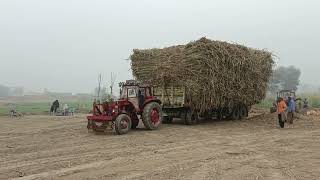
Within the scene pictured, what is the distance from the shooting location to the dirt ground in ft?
34.0

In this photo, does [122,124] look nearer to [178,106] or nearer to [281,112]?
[178,106]

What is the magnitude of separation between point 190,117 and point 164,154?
9.16m

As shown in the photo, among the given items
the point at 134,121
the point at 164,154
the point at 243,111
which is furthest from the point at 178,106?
the point at 164,154

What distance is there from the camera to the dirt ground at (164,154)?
10.4m

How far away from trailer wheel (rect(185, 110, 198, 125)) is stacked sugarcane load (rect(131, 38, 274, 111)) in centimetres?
54

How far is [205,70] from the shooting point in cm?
2152

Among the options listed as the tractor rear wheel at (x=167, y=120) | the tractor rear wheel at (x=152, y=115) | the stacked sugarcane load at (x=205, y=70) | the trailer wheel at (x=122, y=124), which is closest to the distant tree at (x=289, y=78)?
the stacked sugarcane load at (x=205, y=70)

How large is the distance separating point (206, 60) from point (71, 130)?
6.60m

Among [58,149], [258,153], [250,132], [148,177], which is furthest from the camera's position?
[250,132]

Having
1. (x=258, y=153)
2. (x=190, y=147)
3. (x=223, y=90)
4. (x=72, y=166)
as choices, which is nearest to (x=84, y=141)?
(x=190, y=147)

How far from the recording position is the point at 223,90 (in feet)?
73.8

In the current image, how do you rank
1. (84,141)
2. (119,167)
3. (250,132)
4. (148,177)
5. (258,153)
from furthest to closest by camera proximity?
(250,132) < (84,141) < (258,153) < (119,167) < (148,177)

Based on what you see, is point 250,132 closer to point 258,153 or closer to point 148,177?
point 258,153

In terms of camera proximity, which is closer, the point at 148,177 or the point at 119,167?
the point at 148,177
